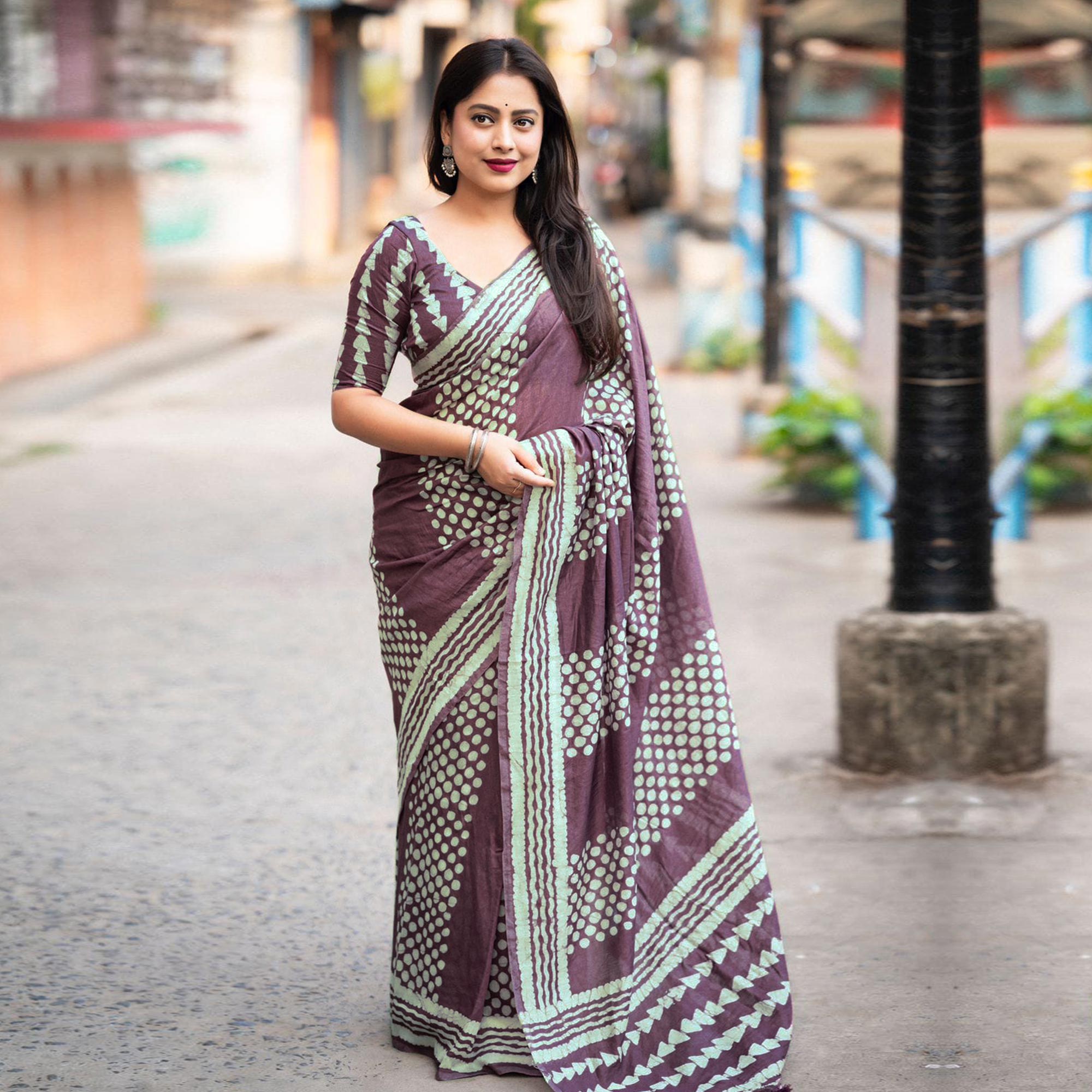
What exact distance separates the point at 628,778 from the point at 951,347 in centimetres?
199

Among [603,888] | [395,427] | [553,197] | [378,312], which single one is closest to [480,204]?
[553,197]

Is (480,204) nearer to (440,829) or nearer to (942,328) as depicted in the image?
(440,829)

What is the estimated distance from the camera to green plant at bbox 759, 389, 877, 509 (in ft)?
28.5

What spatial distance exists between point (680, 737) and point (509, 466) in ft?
1.96

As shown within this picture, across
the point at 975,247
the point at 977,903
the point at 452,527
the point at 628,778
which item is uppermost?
the point at 975,247

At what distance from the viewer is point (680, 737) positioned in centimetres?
335

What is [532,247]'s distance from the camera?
322 centimetres

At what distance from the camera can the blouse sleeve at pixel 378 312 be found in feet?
10.4

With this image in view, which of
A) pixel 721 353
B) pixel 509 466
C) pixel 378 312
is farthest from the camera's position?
pixel 721 353

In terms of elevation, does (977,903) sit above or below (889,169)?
below

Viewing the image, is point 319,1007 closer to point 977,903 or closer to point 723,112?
point 977,903

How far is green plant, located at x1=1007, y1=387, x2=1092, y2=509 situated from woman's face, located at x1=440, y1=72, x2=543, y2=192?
221 inches

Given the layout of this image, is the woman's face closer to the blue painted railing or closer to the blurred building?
the blue painted railing

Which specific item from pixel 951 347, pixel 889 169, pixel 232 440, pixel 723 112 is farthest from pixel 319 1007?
pixel 723 112
